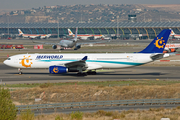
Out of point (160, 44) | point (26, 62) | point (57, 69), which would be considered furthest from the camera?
point (26, 62)

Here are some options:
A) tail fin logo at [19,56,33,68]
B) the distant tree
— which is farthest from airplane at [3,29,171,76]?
the distant tree

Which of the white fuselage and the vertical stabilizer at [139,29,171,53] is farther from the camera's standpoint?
the vertical stabilizer at [139,29,171,53]

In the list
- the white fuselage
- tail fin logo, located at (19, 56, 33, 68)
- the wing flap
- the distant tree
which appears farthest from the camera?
tail fin logo, located at (19, 56, 33, 68)

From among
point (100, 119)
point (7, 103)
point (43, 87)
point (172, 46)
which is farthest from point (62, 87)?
point (172, 46)

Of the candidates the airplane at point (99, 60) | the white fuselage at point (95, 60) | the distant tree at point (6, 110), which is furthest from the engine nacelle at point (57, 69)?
the distant tree at point (6, 110)

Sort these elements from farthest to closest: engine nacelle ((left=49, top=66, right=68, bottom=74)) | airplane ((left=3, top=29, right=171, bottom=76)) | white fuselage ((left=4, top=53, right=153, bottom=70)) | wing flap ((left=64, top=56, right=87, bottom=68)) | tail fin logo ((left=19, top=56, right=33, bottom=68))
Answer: tail fin logo ((left=19, top=56, right=33, bottom=68)) < white fuselage ((left=4, top=53, right=153, bottom=70)) < airplane ((left=3, top=29, right=171, bottom=76)) < wing flap ((left=64, top=56, right=87, bottom=68)) < engine nacelle ((left=49, top=66, right=68, bottom=74))

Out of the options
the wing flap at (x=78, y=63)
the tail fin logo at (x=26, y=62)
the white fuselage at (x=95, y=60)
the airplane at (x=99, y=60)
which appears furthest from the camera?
the tail fin logo at (x=26, y=62)

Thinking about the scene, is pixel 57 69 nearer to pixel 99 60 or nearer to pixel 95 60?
pixel 95 60

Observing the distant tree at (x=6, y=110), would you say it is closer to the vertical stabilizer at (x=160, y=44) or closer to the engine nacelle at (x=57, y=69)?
the engine nacelle at (x=57, y=69)

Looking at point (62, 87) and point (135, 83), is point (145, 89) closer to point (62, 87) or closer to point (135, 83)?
point (135, 83)

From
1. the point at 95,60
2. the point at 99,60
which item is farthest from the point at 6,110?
the point at 99,60

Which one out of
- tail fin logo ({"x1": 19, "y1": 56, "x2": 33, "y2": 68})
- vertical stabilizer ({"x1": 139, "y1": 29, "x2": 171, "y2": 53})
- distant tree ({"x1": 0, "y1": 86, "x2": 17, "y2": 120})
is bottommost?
distant tree ({"x1": 0, "y1": 86, "x2": 17, "y2": 120})

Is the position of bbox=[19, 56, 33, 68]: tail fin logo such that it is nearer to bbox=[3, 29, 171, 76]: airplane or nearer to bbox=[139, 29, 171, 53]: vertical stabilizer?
bbox=[3, 29, 171, 76]: airplane

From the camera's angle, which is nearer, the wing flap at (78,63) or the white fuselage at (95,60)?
the wing flap at (78,63)
